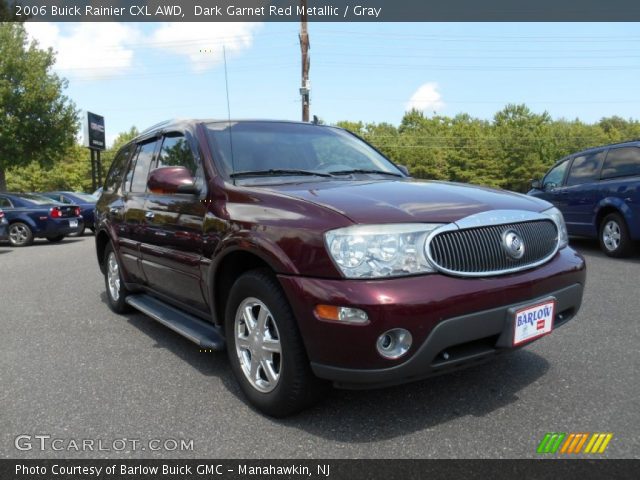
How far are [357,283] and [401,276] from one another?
8.3 inches

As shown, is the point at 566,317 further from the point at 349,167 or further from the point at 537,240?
the point at 349,167

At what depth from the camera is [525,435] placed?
2582 millimetres

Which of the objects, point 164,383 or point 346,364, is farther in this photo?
point 164,383

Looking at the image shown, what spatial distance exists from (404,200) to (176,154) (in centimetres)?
197

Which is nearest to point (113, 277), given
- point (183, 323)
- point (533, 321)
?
point (183, 323)

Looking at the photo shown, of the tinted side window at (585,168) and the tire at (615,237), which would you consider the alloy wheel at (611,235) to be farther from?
the tinted side window at (585,168)

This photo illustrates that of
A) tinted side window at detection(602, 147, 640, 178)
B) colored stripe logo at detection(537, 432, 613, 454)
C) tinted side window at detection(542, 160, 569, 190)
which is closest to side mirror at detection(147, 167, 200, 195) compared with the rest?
colored stripe logo at detection(537, 432, 613, 454)

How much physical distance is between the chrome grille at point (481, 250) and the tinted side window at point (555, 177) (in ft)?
24.1

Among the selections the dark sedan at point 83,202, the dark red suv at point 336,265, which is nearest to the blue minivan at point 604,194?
the dark red suv at point 336,265

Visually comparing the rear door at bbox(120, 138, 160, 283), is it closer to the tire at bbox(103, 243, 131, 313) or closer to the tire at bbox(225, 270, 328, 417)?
the tire at bbox(103, 243, 131, 313)

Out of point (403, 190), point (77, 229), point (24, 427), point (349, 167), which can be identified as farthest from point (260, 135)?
point (77, 229)

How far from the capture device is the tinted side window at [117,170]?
517 centimetres

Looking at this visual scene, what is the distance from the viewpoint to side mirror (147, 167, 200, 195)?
327 centimetres
